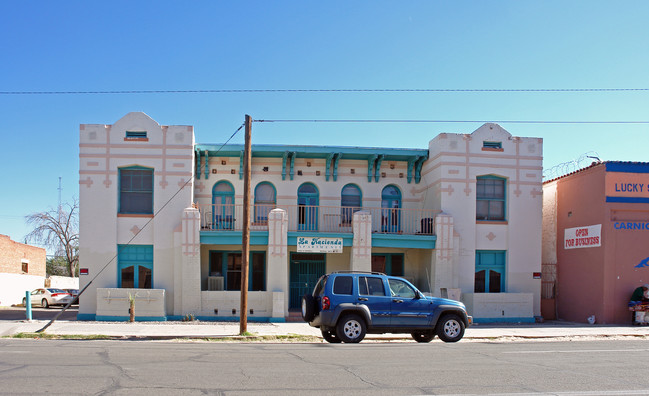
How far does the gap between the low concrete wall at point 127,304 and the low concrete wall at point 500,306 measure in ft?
37.8

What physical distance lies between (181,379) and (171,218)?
47.2 ft

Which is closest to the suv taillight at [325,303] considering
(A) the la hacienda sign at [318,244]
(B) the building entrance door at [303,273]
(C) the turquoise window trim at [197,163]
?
(A) the la hacienda sign at [318,244]

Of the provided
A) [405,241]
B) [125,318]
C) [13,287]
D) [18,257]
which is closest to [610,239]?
[405,241]

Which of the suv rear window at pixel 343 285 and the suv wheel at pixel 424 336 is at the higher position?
the suv rear window at pixel 343 285

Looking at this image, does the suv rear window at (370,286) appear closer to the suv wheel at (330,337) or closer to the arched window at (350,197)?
the suv wheel at (330,337)

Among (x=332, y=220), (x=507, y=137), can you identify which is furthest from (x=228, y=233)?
(x=507, y=137)

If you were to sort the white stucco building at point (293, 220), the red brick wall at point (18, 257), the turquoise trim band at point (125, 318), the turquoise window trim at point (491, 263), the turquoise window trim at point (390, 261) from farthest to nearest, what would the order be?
the red brick wall at point (18, 257) → the turquoise window trim at point (390, 261) → the turquoise window trim at point (491, 263) → the white stucco building at point (293, 220) → the turquoise trim band at point (125, 318)

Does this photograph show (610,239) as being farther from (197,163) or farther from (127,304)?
(127,304)

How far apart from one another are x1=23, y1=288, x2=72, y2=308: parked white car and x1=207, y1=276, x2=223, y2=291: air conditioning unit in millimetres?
12522

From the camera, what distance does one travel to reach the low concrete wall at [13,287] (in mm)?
34406

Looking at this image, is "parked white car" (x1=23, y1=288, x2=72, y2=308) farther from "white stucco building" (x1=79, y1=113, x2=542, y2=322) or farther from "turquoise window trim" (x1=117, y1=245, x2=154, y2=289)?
"turquoise window trim" (x1=117, y1=245, x2=154, y2=289)

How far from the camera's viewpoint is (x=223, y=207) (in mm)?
23938

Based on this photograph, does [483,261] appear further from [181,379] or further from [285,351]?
[181,379]

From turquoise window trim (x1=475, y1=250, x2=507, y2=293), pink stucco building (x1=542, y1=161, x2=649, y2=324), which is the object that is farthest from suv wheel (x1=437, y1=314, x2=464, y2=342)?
pink stucco building (x1=542, y1=161, x2=649, y2=324)
